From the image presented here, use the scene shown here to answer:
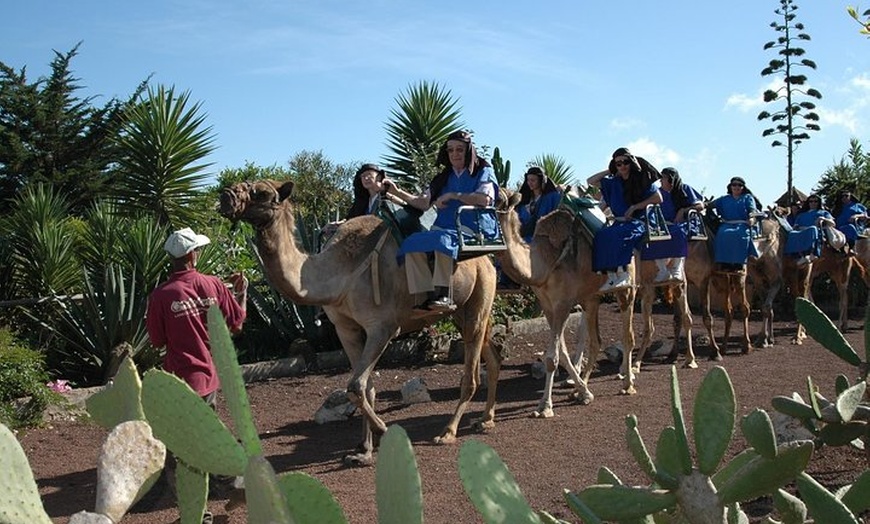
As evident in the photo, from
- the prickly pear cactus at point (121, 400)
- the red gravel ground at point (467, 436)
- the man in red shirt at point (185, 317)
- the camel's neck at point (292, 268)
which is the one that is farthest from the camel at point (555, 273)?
the prickly pear cactus at point (121, 400)

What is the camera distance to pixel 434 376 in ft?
40.0

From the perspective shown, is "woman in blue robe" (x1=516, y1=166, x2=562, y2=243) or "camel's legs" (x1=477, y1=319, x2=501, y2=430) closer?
"camel's legs" (x1=477, y1=319, x2=501, y2=430)

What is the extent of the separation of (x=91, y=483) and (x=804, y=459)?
650cm

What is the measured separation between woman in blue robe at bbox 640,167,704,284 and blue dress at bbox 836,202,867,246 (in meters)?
5.96

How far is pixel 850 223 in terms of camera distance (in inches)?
669

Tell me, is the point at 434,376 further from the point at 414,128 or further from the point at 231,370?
the point at 231,370

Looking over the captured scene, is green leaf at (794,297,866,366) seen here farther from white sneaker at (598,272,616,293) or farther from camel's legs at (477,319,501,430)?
white sneaker at (598,272,616,293)

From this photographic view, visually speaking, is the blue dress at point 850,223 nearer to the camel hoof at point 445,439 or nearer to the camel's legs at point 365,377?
the camel hoof at point 445,439

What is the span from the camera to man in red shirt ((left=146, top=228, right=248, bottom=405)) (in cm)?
634

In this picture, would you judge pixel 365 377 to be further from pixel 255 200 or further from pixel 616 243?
pixel 616 243

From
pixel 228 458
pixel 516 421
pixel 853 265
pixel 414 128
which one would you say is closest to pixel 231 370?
pixel 228 458

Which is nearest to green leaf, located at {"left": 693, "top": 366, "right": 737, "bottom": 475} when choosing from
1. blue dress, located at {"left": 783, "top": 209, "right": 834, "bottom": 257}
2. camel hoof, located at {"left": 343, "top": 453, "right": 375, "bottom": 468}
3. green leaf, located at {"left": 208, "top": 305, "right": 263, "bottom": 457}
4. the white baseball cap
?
green leaf, located at {"left": 208, "top": 305, "right": 263, "bottom": 457}

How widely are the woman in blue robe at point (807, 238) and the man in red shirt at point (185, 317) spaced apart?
37.6 feet

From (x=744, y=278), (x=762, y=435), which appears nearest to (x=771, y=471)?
(x=762, y=435)
